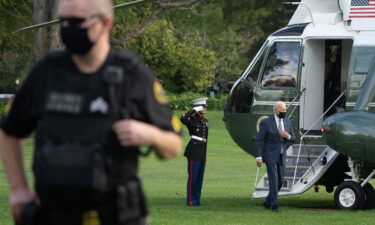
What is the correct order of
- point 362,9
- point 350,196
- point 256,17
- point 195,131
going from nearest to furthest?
point 350,196
point 362,9
point 195,131
point 256,17

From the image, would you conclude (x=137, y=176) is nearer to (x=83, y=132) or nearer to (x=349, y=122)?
(x=83, y=132)

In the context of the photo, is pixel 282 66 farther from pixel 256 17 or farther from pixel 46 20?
pixel 256 17

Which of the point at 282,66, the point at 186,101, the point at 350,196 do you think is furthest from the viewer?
the point at 186,101

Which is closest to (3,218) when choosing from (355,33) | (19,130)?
(355,33)

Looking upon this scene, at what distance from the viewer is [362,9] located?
1666 centimetres

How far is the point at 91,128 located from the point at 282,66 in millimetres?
12971

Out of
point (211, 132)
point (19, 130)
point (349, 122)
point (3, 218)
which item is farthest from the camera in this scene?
point (211, 132)

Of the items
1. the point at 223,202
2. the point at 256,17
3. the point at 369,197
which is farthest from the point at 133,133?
the point at 256,17

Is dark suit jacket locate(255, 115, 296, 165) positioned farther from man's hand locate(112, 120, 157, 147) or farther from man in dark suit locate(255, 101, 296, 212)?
man's hand locate(112, 120, 157, 147)

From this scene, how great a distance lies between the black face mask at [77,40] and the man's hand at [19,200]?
0.73 meters

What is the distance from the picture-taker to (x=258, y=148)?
16.1m

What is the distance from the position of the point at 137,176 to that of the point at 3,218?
9670 millimetres

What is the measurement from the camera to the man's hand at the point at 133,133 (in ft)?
→ 14.8

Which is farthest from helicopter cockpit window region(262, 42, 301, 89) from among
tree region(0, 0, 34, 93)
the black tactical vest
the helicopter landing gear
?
tree region(0, 0, 34, 93)
